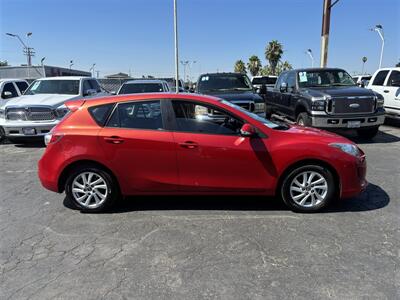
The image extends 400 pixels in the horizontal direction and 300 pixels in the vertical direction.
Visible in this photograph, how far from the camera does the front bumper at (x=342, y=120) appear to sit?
9.36 meters

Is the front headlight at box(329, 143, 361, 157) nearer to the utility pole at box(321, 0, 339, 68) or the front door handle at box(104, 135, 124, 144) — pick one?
the front door handle at box(104, 135, 124, 144)

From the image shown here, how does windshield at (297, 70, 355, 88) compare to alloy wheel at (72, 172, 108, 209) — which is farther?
windshield at (297, 70, 355, 88)

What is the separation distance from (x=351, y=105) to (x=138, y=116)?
20.8 feet

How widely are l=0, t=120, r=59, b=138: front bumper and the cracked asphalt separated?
4.63 m

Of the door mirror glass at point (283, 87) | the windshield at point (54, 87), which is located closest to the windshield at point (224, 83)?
the door mirror glass at point (283, 87)

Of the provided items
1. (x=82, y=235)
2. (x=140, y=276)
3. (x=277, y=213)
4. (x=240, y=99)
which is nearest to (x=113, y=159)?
(x=82, y=235)

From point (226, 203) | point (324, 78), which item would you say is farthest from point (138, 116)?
point (324, 78)

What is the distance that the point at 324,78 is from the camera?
35.2 ft

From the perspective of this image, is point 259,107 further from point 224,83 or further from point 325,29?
point 325,29

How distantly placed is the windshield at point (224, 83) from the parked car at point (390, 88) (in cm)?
483

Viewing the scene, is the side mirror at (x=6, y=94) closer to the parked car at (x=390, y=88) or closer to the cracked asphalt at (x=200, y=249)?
the cracked asphalt at (x=200, y=249)

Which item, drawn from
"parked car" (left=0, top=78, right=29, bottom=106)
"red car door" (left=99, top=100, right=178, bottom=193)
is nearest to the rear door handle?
"red car door" (left=99, top=100, right=178, bottom=193)

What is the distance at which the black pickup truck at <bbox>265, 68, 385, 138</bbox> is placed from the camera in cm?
934

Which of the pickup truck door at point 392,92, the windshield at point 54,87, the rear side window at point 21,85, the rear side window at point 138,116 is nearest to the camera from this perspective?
the rear side window at point 138,116
